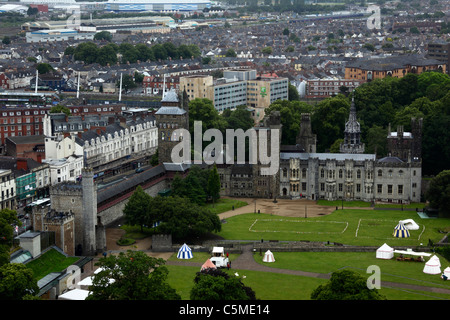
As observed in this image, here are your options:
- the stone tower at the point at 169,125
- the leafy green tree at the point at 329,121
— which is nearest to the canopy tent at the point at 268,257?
the stone tower at the point at 169,125

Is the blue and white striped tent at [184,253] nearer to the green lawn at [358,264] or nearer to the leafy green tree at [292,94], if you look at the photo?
the green lawn at [358,264]

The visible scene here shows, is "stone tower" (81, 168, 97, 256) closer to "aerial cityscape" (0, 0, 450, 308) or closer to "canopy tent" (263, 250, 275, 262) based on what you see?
"aerial cityscape" (0, 0, 450, 308)

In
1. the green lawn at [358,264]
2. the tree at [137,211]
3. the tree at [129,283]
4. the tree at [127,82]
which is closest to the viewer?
the tree at [129,283]

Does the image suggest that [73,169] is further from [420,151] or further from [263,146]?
[420,151]

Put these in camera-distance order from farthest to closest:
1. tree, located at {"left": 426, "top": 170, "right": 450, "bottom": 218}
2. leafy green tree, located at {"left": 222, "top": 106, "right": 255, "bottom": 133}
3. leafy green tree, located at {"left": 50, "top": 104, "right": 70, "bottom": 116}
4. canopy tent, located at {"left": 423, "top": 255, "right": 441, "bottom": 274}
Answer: leafy green tree, located at {"left": 50, "top": 104, "right": 70, "bottom": 116} < leafy green tree, located at {"left": 222, "top": 106, "right": 255, "bottom": 133} < tree, located at {"left": 426, "top": 170, "right": 450, "bottom": 218} < canopy tent, located at {"left": 423, "top": 255, "right": 441, "bottom": 274}

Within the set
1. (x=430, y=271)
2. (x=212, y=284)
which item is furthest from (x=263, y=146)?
(x=212, y=284)

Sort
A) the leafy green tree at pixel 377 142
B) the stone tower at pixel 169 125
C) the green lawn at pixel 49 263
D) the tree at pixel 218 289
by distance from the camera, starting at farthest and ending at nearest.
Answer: the leafy green tree at pixel 377 142
the stone tower at pixel 169 125
the green lawn at pixel 49 263
the tree at pixel 218 289

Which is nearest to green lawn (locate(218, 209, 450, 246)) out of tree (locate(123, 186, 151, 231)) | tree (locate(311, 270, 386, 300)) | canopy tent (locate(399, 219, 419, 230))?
canopy tent (locate(399, 219, 419, 230))
